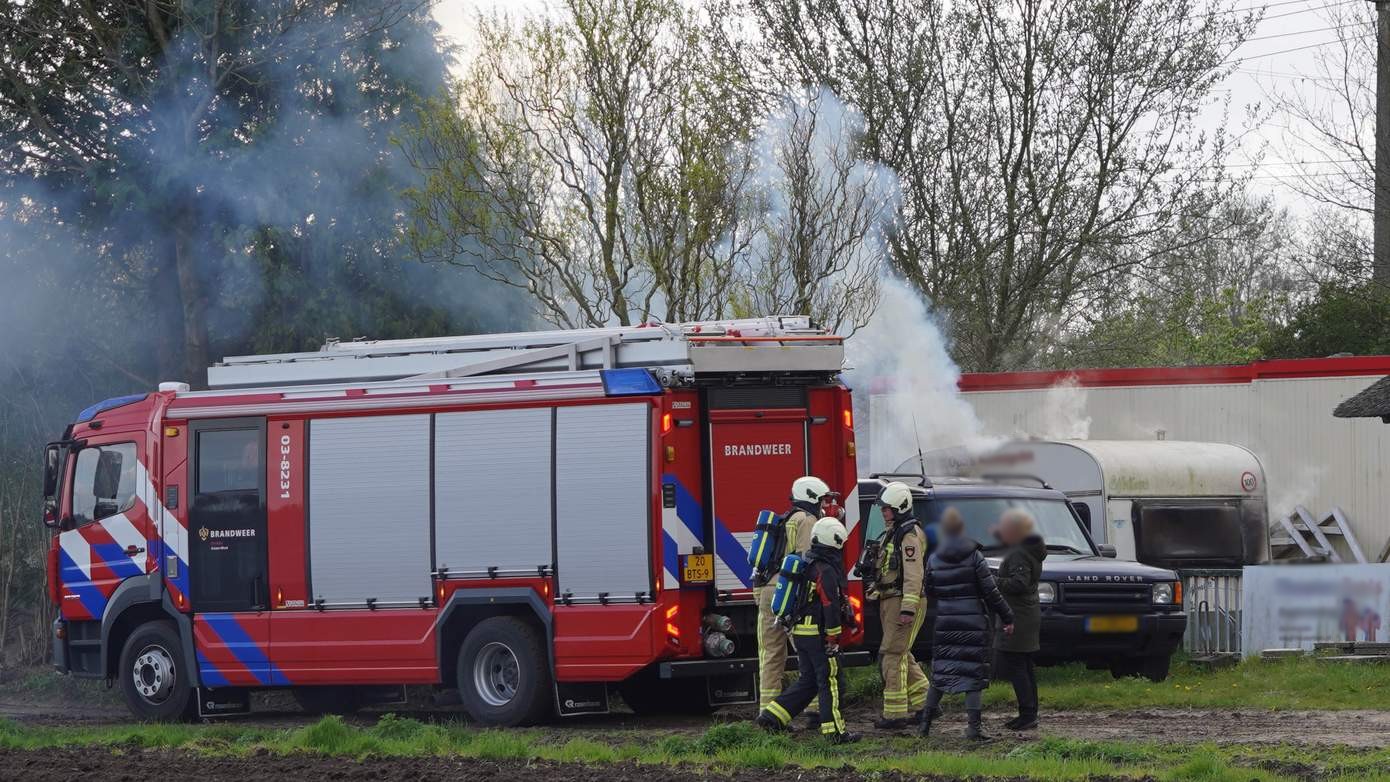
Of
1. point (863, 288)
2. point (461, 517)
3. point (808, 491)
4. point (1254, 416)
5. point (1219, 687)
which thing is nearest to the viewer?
point (808, 491)

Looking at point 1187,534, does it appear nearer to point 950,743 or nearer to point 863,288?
point 863,288

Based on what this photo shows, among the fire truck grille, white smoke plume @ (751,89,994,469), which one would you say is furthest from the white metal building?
the fire truck grille

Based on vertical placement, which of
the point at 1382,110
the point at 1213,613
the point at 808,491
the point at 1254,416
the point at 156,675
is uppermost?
the point at 1382,110

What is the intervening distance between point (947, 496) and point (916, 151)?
13076 millimetres

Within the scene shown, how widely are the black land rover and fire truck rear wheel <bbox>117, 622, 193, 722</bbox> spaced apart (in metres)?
6.45

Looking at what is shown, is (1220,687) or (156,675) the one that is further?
(156,675)

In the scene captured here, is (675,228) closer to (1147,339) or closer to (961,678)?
(961,678)

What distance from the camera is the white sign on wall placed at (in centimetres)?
1694

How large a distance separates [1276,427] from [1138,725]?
13.9m

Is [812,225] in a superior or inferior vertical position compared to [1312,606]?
superior

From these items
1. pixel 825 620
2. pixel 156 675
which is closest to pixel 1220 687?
pixel 825 620

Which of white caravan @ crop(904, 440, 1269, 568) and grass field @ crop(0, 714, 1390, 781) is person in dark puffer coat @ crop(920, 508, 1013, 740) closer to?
grass field @ crop(0, 714, 1390, 781)

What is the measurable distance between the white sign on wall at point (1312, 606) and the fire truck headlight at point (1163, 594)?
1.94 meters

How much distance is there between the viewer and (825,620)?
38.3 ft
